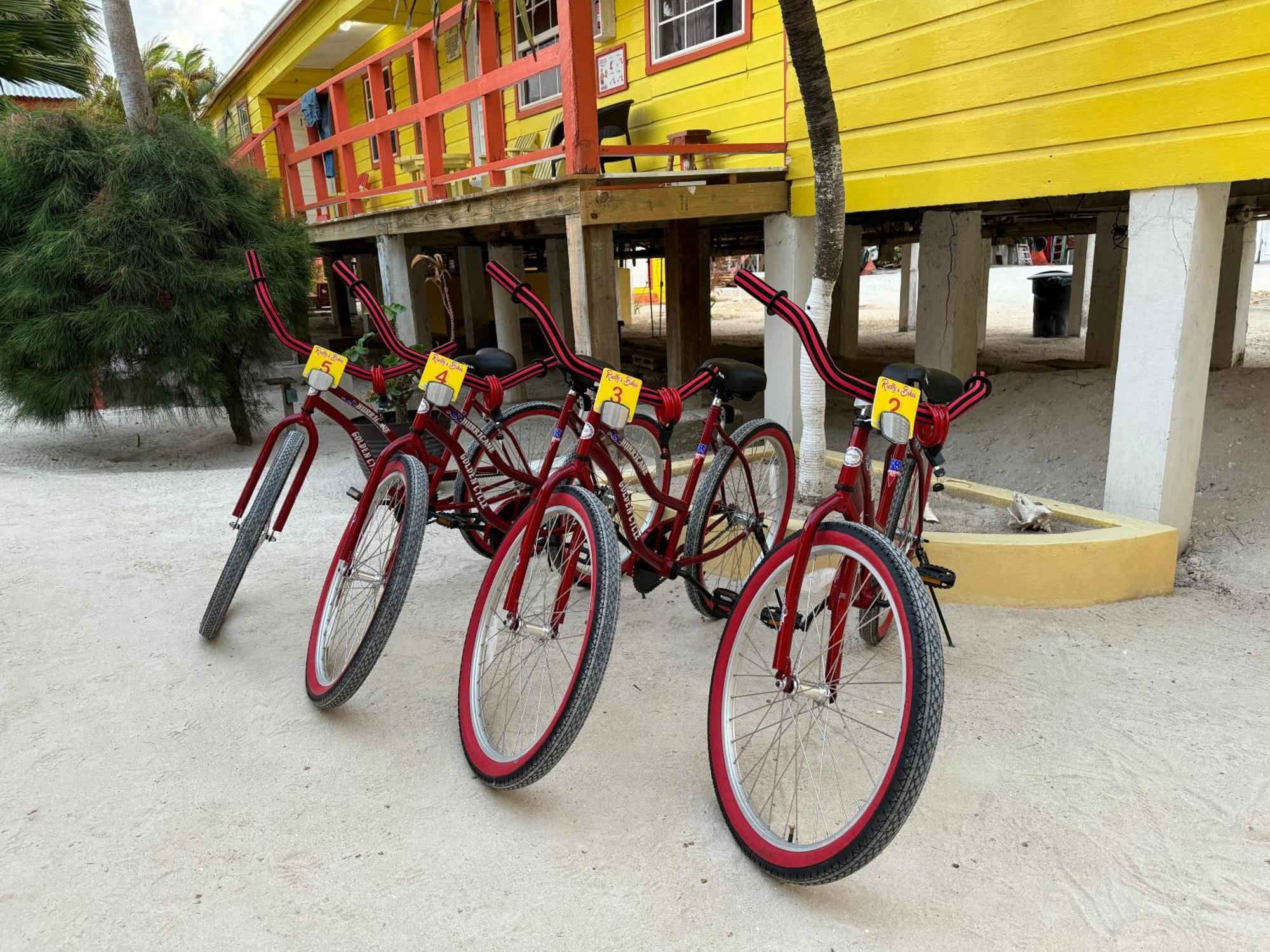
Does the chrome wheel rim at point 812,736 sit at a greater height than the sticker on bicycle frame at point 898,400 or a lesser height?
lesser

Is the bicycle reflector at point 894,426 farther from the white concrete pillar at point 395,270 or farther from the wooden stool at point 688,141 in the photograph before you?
the white concrete pillar at point 395,270

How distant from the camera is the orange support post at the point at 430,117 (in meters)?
6.19

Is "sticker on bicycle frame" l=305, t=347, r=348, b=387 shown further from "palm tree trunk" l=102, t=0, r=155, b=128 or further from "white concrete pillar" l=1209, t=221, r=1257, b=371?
"palm tree trunk" l=102, t=0, r=155, b=128

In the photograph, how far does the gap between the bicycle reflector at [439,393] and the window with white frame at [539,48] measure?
627 centimetres

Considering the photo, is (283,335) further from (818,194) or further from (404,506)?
(818,194)

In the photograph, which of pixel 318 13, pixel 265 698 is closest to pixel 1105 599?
pixel 265 698

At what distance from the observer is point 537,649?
271 centimetres

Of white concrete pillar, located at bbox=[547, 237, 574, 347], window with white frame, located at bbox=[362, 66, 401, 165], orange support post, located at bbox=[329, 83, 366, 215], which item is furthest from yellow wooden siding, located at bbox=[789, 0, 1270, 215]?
window with white frame, located at bbox=[362, 66, 401, 165]

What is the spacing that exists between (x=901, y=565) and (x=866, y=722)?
1016mm

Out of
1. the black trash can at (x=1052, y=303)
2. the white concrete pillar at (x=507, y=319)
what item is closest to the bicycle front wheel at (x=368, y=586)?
the white concrete pillar at (x=507, y=319)

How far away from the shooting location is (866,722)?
2.60 meters

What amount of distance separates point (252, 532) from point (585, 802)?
1.59m

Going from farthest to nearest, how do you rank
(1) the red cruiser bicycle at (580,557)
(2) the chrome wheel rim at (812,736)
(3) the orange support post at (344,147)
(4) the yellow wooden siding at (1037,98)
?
1. (3) the orange support post at (344,147)
2. (4) the yellow wooden siding at (1037,98)
3. (1) the red cruiser bicycle at (580,557)
4. (2) the chrome wheel rim at (812,736)

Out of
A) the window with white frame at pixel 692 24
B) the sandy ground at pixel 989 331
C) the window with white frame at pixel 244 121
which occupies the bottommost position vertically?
the sandy ground at pixel 989 331
